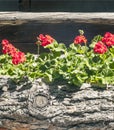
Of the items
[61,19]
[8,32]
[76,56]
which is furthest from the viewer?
[8,32]

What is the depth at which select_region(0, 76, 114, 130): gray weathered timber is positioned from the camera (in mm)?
3375

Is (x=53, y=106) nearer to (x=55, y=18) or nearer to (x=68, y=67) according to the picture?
(x=68, y=67)

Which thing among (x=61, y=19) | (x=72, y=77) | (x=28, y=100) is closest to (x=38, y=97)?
(x=28, y=100)

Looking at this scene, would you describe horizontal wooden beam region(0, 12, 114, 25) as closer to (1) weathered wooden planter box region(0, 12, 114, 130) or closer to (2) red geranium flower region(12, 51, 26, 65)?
(2) red geranium flower region(12, 51, 26, 65)

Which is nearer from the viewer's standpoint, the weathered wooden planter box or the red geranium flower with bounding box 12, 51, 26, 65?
the weathered wooden planter box

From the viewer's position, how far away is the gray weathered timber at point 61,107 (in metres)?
3.38

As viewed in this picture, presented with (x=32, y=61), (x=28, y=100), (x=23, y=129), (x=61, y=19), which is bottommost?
(x=23, y=129)

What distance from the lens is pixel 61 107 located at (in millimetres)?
3387

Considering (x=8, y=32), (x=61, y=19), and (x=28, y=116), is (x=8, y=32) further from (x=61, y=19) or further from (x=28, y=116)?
(x=28, y=116)

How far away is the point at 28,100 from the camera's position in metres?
3.43

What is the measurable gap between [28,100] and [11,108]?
0.15 m
